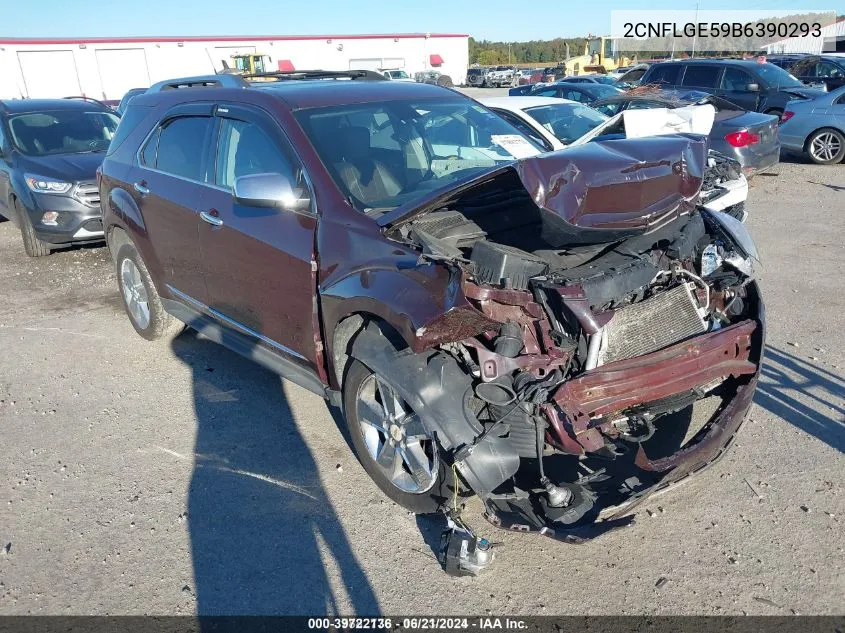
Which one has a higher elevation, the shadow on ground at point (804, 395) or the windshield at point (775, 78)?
the windshield at point (775, 78)

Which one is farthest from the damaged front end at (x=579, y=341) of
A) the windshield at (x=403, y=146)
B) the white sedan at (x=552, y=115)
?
the white sedan at (x=552, y=115)

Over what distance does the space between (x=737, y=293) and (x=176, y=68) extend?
37.7m

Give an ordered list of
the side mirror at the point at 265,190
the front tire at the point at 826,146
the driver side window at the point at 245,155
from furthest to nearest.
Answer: the front tire at the point at 826,146
the driver side window at the point at 245,155
the side mirror at the point at 265,190

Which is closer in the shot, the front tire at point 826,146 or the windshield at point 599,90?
the front tire at point 826,146

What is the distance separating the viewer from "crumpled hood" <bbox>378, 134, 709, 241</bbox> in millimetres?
3080

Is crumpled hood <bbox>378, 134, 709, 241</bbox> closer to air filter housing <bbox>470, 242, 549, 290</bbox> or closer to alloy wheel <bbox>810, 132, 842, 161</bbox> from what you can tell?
air filter housing <bbox>470, 242, 549, 290</bbox>

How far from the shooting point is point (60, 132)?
9.76m

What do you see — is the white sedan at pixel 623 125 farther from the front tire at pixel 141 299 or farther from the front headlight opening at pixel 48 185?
the front headlight opening at pixel 48 185

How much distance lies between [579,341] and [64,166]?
26.3 ft

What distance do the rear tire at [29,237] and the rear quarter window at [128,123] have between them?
3.74m

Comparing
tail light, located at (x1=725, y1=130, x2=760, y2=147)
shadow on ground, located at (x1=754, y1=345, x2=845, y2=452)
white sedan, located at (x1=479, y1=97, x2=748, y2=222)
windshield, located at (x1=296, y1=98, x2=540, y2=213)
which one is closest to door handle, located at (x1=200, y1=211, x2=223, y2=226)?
windshield, located at (x1=296, y1=98, x2=540, y2=213)

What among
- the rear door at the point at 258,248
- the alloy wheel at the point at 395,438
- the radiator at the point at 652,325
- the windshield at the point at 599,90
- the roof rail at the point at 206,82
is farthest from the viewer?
the windshield at the point at 599,90

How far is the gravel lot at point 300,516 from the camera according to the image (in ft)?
9.89

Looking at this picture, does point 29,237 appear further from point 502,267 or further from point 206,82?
point 502,267
